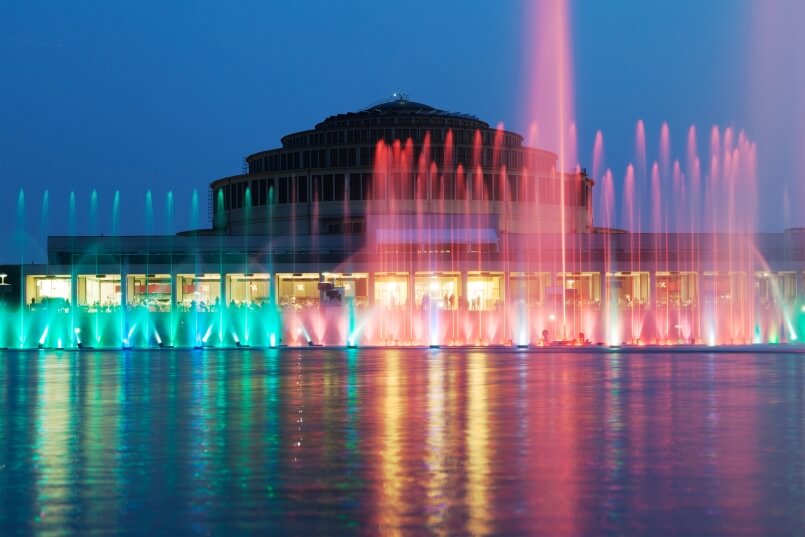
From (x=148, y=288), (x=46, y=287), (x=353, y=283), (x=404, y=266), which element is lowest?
(x=148, y=288)

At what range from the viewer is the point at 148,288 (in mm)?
71500

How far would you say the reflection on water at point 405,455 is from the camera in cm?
980

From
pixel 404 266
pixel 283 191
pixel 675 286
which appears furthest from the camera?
pixel 283 191

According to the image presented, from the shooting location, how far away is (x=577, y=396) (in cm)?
2095

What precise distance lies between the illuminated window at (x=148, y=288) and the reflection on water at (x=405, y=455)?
44410 millimetres

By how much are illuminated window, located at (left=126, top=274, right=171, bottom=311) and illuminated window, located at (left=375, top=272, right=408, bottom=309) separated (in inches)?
504

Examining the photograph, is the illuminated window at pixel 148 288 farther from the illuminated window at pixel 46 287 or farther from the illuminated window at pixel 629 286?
the illuminated window at pixel 629 286

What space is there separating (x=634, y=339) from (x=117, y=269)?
33270 mm

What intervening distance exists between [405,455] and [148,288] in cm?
6032

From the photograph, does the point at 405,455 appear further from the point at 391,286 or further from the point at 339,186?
the point at 339,186

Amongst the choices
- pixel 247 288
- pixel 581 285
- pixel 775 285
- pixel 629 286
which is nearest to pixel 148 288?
pixel 247 288

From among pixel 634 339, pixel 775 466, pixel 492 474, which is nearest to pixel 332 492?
pixel 492 474

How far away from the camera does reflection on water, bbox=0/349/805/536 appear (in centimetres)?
980

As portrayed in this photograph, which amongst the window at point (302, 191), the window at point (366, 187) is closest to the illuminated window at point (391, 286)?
the window at point (366, 187)
